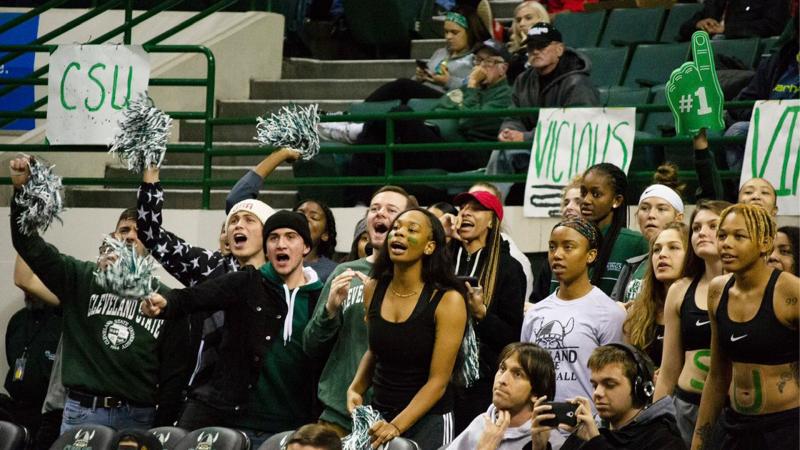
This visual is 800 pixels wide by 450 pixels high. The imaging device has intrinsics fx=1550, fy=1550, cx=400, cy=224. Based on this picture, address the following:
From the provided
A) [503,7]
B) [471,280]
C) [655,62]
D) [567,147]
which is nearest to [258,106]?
[503,7]

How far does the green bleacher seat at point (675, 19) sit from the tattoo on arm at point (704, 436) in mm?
6119

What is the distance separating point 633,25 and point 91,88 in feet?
13.8

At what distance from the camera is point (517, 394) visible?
6.26 meters

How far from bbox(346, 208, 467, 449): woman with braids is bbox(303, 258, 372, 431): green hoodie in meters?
0.27

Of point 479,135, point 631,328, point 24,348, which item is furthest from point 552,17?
point 631,328

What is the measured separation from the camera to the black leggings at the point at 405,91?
35.4 ft

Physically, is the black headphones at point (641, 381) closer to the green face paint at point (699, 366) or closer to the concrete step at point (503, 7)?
the green face paint at point (699, 366)

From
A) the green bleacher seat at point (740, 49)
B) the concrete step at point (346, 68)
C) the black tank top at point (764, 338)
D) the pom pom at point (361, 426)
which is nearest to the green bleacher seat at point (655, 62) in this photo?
the green bleacher seat at point (740, 49)

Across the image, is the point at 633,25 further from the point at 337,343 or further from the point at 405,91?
the point at 337,343

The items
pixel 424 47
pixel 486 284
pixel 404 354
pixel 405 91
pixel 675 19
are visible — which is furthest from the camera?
pixel 424 47

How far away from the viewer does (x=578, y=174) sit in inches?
346

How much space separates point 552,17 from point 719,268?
6.17 meters

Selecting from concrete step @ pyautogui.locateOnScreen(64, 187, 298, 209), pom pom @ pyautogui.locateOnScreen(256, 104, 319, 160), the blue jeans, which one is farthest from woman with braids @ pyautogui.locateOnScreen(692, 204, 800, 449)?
concrete step @ pyautogui.locateOnScreen(64, 187, 298, 209)

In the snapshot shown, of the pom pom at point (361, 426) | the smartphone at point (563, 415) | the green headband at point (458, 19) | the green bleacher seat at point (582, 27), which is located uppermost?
the green bleacher seat at point (582, 27)
